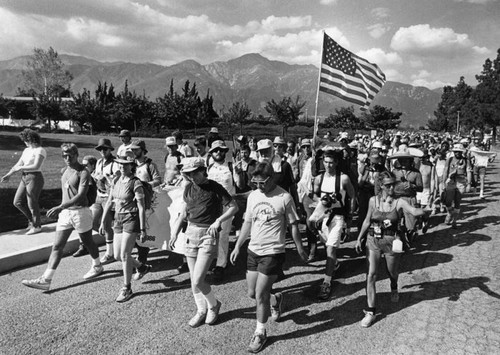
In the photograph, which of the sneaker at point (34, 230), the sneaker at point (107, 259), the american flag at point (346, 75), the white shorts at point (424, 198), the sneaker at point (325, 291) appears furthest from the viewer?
the american flag at point (346, 75)

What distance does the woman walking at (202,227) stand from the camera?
4031 millimetres

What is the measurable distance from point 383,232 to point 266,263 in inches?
60.4

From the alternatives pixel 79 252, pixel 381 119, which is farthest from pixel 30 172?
pixel 381 119

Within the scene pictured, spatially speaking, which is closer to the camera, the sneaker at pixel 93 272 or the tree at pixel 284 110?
the sneaker at pixel 93 272

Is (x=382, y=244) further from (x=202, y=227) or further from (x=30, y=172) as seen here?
(x=30, y=172)

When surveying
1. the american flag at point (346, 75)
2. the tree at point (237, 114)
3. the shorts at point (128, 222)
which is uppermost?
the tree at point (237, 114)

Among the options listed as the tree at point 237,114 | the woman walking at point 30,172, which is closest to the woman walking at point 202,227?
the woman walking at point 30,172

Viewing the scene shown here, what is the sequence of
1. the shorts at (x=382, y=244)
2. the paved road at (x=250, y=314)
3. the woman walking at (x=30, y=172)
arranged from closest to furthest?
1. the paved road at (x=250, y=314)
2. the shorts at (x=382, y=244)
3. the woman walking at (x=30, y=172)

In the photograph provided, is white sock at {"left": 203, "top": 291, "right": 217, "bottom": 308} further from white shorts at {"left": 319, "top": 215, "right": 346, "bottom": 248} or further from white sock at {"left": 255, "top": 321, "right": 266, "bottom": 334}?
white shorts at {"left": 319, "top": 215, "right": 346, "bottom": 248}

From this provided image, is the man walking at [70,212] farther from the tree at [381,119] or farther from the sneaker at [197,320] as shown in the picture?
the tree at [381,119]

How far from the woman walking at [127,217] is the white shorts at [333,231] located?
96.1 inches

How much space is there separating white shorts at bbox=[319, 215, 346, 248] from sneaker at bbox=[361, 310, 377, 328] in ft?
3.35

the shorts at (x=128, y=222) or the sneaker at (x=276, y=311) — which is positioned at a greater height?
→ the shorts at (x=128, y=222)

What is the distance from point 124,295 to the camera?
184 inches
